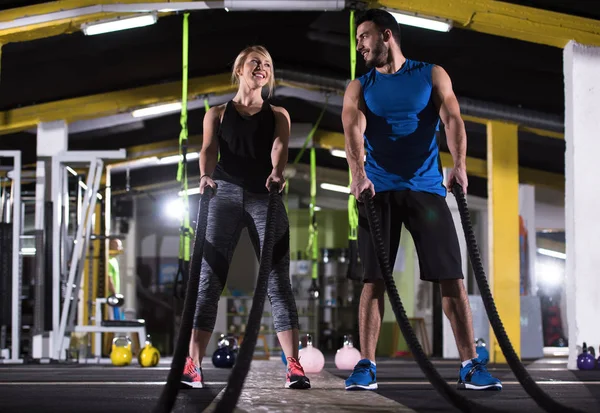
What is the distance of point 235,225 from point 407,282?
13508 millimetres

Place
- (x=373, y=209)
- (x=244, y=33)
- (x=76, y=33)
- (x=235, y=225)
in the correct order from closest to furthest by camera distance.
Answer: (x=373, y=209) → (x=235, y=225) → (x=76, y=33) → (x=244, y=33)

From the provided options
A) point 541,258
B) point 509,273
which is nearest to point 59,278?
point 509,273

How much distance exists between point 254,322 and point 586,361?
4428mm

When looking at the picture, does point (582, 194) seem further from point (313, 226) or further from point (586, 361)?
point (313, 226)

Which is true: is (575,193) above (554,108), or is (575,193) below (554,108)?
below

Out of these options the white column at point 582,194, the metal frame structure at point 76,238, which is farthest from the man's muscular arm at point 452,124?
the metal frame structure at point 76,238

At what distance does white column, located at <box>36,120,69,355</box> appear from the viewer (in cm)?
937

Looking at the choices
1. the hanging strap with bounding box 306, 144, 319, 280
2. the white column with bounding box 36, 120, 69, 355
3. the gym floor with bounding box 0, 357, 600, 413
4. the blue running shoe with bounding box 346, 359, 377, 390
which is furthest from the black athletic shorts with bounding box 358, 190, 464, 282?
the hanging strap with bounding box 306, 144, 319, 280

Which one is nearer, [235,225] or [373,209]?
[373,209]

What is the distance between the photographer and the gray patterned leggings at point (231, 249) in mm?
3857

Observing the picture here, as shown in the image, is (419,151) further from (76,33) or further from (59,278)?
(59,278)

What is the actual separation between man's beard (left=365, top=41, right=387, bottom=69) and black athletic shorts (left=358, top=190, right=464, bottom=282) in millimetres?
531

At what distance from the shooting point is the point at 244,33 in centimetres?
922

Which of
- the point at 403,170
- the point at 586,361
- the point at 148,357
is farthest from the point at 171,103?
the point at 403,170
